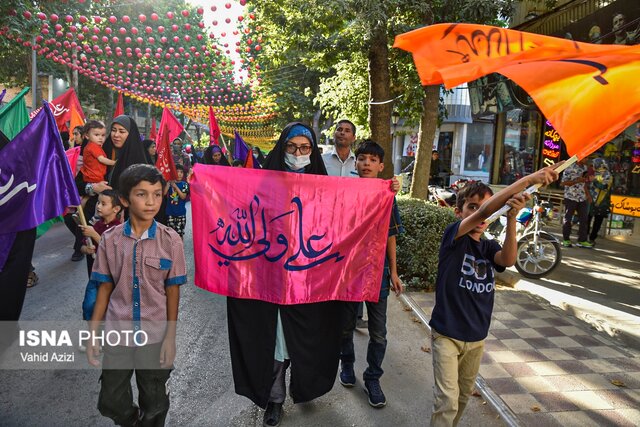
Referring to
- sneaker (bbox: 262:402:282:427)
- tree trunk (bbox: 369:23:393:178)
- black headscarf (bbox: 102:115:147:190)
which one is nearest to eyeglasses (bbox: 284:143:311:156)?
sneaker (bbox: 262:402:282:427)

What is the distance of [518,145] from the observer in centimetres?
1434

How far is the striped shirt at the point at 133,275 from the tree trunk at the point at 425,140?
6858 mm

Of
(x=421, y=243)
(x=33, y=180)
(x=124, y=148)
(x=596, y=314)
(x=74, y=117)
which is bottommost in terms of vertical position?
(x=596, y=314)

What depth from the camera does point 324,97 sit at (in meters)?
12.3

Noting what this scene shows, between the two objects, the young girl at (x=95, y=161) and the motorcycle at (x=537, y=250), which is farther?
the motorcycle at (x=537, y=250)

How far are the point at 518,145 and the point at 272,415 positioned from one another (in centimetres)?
1330

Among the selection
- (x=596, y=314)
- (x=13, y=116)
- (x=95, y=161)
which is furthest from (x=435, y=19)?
(x=13, y=116)

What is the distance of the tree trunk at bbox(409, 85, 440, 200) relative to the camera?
8.79 metres

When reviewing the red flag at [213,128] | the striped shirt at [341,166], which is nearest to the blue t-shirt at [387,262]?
the striped shirt at [341,166]

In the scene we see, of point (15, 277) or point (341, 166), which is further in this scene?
point (341, 166)

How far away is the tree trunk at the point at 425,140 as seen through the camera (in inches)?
346

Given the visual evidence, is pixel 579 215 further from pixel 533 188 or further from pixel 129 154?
pixel 129 154

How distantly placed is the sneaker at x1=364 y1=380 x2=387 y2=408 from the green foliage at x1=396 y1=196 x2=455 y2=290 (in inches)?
122

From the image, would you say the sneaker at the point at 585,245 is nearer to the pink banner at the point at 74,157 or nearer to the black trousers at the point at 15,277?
the pink banner at the point at 74,157
